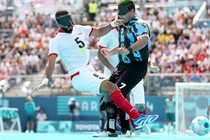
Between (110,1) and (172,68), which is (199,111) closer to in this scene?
(172,68)

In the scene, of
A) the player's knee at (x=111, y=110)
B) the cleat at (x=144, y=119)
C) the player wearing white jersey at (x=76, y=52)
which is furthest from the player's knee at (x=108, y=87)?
the cleat at (x=144, y=119)

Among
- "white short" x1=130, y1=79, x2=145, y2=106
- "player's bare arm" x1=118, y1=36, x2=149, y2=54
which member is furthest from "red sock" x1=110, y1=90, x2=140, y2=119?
"white short" x1=130, y1=79, x2=145, y2=106

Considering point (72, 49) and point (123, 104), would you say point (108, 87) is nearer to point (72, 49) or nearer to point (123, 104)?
point (123, 104)

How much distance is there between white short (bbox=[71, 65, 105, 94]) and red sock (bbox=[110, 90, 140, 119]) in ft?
1.39

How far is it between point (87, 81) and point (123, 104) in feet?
2.96

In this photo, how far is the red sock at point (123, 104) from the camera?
1148cm

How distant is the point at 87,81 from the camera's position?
39.3 ft

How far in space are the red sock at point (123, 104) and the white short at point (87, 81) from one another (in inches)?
16.7

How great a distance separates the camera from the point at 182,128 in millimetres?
20062

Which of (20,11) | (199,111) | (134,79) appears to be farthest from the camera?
(20,11)

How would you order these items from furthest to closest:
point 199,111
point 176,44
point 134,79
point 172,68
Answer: point 176,44 → point 172,68 → point 199,111 → point 134,79

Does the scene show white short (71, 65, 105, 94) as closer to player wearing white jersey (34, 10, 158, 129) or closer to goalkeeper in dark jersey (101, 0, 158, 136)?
player wearing white jersey (34, 10, 158, 129)

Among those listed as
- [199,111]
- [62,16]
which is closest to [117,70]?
[62,16]

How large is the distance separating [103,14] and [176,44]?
18.6ft
